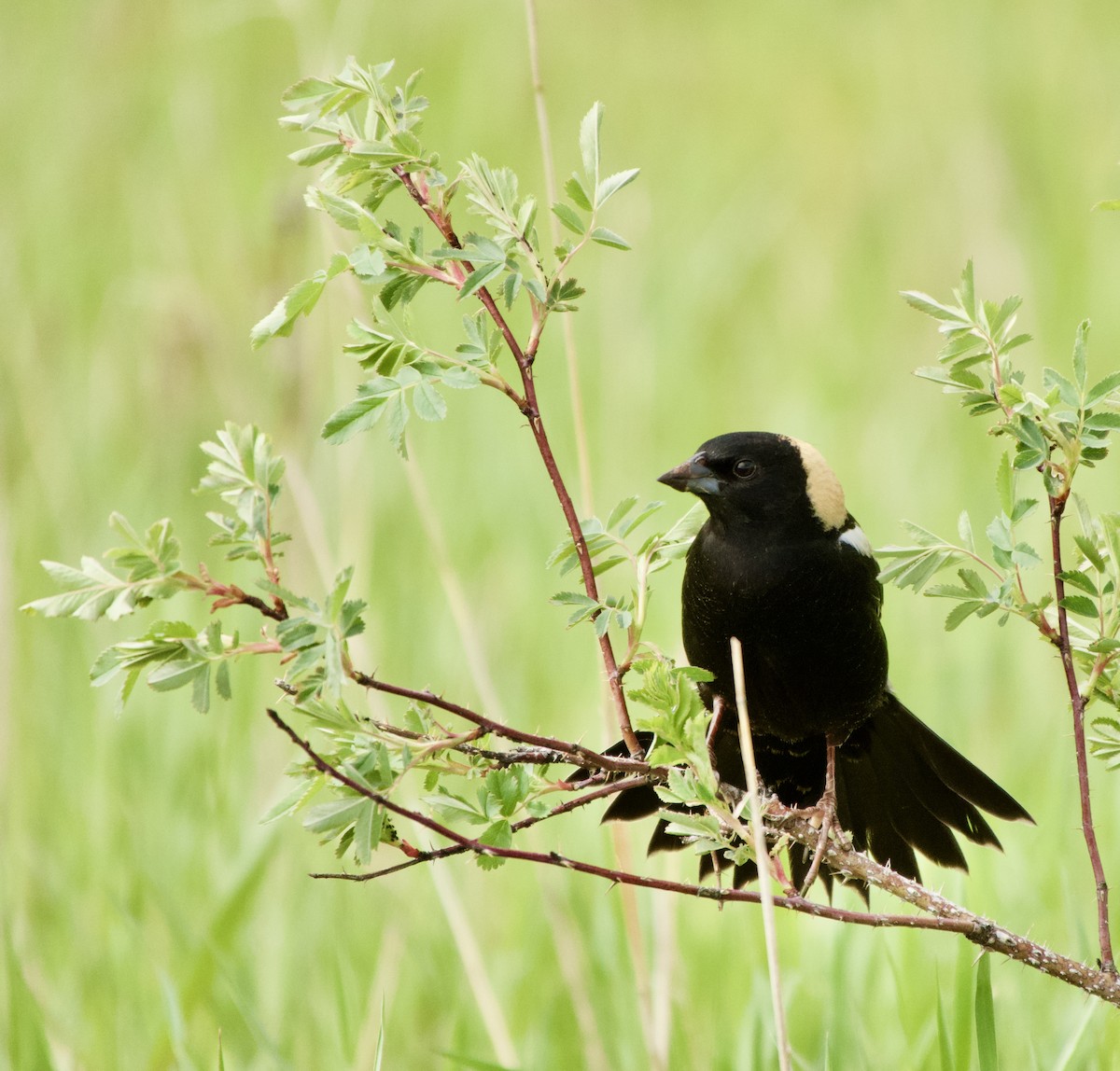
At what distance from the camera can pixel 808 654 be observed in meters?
2.69

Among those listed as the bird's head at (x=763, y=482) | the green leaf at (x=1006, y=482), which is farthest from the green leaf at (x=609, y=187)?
the bird's head at (x=763, y=482)

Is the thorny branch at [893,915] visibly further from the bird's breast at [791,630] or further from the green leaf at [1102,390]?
the bird's breast at [791,630]

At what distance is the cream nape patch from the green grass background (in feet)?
2.07

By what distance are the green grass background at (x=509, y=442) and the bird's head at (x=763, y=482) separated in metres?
0.68

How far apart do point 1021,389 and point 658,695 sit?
0.56 m

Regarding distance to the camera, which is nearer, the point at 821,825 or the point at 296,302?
the point at 296,302

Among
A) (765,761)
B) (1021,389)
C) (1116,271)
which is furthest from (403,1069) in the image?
(1116,271)

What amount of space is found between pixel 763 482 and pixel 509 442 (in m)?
3.03

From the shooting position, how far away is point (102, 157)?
770 centimetres

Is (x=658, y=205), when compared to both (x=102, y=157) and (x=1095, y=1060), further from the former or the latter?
(x=1095, y=1060)

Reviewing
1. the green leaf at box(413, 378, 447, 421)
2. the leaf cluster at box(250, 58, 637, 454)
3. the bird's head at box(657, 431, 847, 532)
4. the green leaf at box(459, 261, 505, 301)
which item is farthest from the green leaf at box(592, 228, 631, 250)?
the bird's head at box(657, 431, 847, 532)

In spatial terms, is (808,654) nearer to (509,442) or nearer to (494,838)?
(494,838)

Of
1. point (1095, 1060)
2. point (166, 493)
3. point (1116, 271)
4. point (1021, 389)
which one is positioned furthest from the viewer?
point (1116, 271)

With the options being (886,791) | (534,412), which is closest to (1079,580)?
(534,412)
